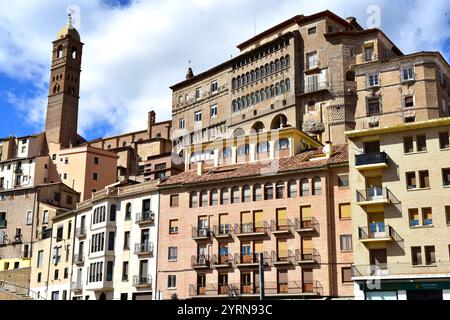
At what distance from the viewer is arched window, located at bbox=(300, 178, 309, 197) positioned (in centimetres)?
5009

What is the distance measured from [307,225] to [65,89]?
86.4 meters

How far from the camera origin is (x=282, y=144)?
192 ft

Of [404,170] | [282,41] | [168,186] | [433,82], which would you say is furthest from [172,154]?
[404,170]

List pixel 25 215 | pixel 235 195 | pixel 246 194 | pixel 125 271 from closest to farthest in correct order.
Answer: pixel 246 194 → pixel 235 195 → pixel 125 271 → pixel 25 215

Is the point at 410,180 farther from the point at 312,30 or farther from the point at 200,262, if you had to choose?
the point at 312,30

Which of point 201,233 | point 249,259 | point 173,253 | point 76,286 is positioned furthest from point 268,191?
point 76,286

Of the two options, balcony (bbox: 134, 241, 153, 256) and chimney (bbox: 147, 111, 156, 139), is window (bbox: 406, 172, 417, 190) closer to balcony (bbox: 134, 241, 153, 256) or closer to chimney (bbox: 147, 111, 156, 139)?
balcony (bbox: 134, 241, 153, 256)

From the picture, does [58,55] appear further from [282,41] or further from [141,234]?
[141,234]

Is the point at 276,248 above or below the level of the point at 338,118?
below

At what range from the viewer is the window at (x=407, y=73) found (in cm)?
6512

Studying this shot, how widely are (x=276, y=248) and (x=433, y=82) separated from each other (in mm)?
27626

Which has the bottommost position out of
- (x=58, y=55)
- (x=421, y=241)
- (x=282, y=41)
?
(x=421, y=241)

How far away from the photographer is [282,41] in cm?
8050
